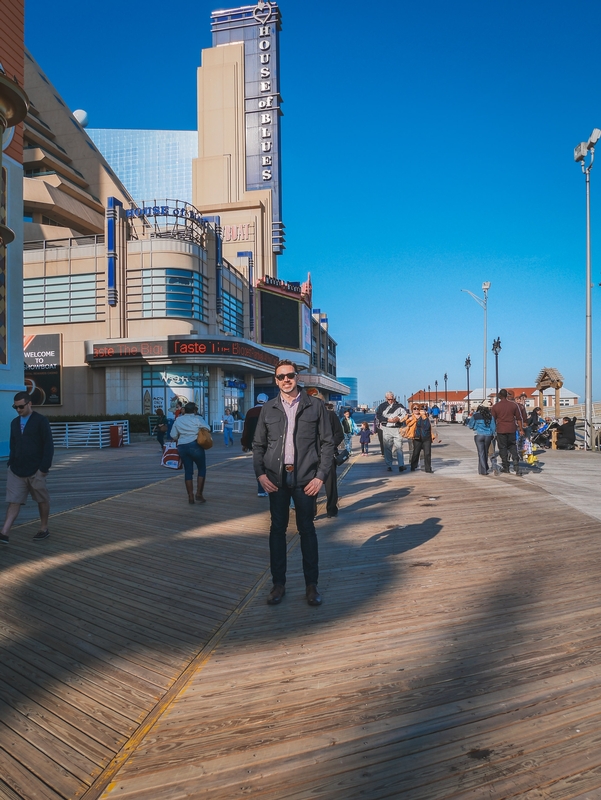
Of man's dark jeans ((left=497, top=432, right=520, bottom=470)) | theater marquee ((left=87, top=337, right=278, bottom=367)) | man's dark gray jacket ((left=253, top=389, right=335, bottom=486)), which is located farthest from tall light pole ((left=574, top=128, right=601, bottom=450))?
theater marquee ((left=87, top=337, right=278, bottom=367))

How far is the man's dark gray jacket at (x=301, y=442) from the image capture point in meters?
4.39

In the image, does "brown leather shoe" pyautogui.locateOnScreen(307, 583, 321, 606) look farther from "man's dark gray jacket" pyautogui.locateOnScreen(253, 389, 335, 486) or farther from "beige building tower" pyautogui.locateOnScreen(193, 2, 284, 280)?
"beige building tower" pyautogui.locateOnScreen(193, 2, 284, 280)

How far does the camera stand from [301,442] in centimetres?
440

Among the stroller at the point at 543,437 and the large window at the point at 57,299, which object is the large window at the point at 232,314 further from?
the stroller at the point at 543,437

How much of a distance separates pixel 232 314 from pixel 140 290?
9263 millimetres

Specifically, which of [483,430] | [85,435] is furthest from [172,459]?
[85,435]

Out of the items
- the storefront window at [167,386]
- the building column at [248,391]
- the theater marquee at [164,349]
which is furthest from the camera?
the building column at [248,391]

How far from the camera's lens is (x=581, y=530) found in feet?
22.1

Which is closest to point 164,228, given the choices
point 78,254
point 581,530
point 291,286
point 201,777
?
point 78,254

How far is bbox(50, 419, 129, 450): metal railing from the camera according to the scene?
23281mm

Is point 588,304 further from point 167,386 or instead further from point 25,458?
→ point 167,386

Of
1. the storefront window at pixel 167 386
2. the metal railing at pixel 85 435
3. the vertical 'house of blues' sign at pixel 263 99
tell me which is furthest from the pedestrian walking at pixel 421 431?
the vertical 'house of blues' sign at pixel 263 99

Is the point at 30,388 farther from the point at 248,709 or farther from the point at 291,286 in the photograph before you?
the point at 291,286

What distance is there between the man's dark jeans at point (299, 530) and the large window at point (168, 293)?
32.3 m
